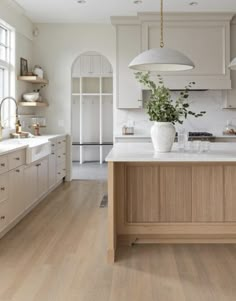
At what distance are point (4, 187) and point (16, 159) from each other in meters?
0.44

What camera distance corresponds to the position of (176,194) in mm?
3484

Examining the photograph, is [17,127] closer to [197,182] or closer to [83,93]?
[197,182]

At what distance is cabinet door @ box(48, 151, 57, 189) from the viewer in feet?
19.5

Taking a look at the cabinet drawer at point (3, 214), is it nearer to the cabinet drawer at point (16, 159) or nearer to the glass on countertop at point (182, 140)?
the cabinet drawer at point (16, 159)

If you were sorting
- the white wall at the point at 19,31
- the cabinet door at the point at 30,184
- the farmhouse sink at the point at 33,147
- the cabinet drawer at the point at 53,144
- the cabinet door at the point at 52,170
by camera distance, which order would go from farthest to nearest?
the cabinet drawer at the point at 53,144
the cabinet door at the point at 52,170
the white wall at the point at 19,31
the cabinet door at the point at 30,184
the farmhouse sink at the point at 33,147

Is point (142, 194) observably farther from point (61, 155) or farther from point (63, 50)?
point (63, 50)

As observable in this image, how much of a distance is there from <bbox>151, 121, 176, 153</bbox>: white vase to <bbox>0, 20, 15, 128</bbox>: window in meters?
2.96

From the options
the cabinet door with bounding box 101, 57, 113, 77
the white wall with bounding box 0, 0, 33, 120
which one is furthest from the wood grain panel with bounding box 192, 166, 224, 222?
the cabinet door with bounding box 101, 57, 113, 77

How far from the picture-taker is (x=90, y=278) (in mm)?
2846

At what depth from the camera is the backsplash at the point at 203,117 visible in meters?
6.84

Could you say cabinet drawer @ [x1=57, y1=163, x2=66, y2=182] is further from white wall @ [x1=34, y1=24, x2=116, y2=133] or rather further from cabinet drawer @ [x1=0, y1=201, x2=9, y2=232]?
cabinet drawer @ [x1=0, y1=201, x2=9, y2=232]

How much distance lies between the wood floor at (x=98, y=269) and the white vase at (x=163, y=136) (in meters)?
0.85

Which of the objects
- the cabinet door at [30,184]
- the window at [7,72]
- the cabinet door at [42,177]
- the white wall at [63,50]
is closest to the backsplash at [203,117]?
the white wall at [63,50]

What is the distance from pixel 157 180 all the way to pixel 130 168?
250mm
